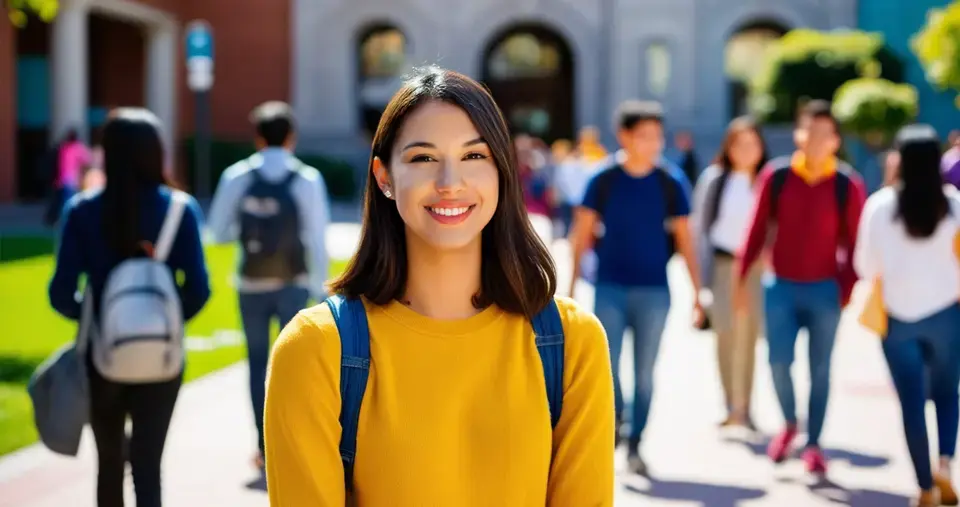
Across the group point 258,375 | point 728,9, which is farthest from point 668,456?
point 728,9

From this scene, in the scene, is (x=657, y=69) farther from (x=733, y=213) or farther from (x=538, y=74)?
(x=733, y=213)

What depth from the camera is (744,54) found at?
35.3 meters

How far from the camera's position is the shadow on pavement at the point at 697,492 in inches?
245

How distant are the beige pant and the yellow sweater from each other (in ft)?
18.6

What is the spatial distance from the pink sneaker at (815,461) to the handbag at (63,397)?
12.8ft

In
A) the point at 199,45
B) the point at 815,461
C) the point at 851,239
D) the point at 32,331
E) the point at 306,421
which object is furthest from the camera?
the point at 199,45

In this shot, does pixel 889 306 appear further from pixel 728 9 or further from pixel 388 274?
pixel 728 9

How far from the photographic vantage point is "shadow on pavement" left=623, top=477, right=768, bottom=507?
6234mm

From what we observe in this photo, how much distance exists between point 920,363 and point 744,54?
30441 mm

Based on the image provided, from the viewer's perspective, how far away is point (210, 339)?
11.6 meters

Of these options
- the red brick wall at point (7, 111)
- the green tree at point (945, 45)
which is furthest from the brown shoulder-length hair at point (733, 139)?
the red brick wall at point (7, 111)

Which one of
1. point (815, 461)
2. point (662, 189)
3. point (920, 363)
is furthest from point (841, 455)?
point (662, 189)

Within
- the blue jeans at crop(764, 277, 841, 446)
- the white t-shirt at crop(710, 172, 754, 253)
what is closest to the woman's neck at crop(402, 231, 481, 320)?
the blue jeans at crop(764, 277, 841, 446)

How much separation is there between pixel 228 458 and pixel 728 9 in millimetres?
29574
